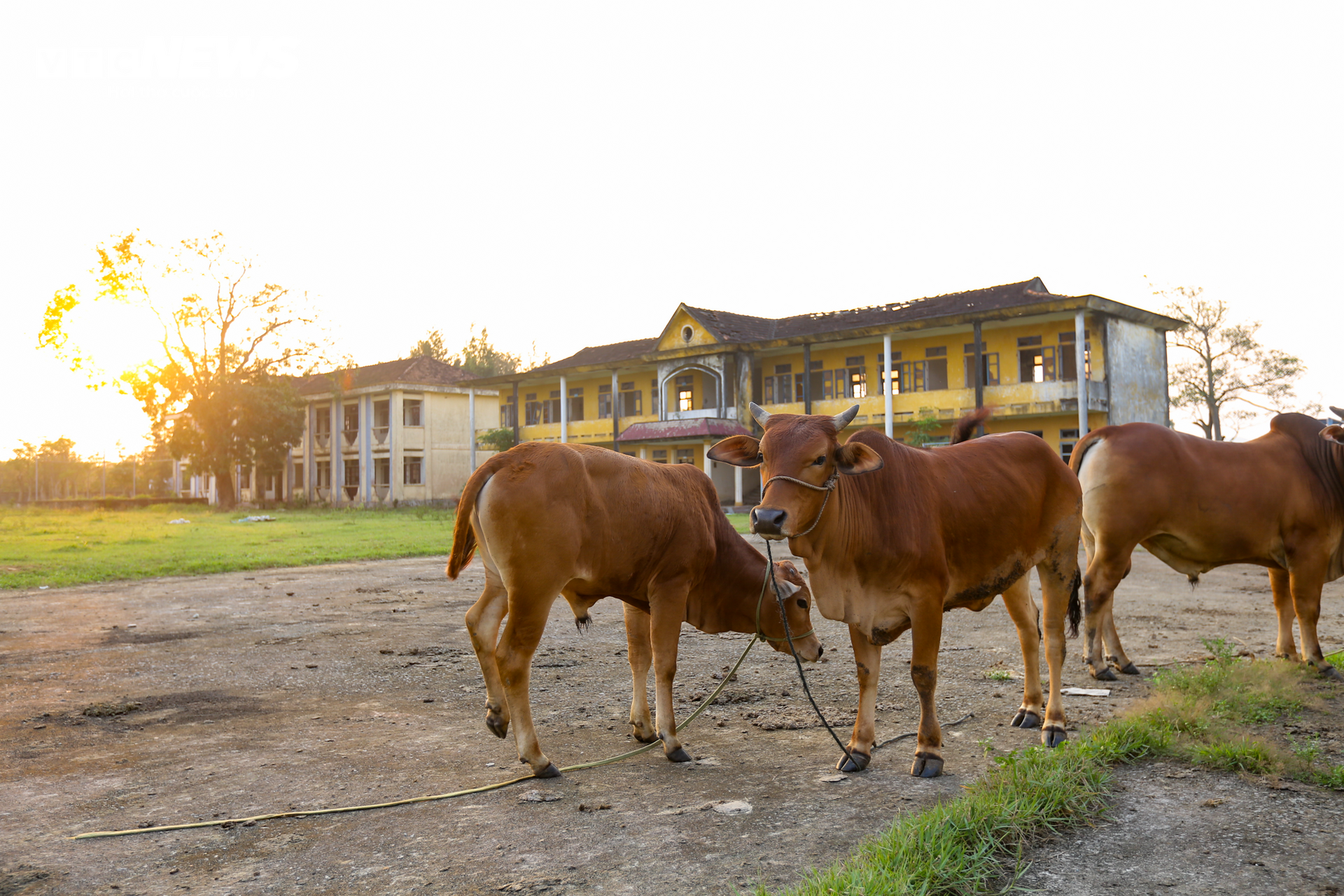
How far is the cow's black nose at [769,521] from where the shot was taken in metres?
4.14

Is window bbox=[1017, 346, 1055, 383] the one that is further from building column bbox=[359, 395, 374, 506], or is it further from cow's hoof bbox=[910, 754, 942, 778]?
building column bbox=[359, 395, 374, 506]

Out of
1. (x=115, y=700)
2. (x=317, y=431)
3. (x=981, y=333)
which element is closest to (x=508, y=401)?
(x=317, y=431)

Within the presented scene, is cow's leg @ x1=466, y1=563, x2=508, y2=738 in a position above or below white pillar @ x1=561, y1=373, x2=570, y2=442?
below

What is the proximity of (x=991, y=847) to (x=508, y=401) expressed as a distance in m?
45.9

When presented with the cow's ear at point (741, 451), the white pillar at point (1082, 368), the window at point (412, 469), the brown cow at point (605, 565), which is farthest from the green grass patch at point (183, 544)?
the white pillar at point (1082, 368)

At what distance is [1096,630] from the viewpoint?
6781 millimetres

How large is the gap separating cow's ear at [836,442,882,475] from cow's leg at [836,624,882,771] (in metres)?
0.86

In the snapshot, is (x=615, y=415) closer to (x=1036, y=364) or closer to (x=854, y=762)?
(x=1036, y=364)

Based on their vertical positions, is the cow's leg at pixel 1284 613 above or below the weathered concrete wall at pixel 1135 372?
below

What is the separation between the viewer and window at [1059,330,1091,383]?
29.5m

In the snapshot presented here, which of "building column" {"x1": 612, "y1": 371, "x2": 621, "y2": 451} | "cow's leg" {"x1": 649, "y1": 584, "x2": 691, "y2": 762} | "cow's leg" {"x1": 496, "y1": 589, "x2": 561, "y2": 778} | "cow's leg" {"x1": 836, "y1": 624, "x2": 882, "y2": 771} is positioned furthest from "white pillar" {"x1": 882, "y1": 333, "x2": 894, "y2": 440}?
"cow's leg" {"x1": 496, "y1": 589, "x2": 561, "y2": 778}

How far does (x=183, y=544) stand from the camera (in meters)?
20.6

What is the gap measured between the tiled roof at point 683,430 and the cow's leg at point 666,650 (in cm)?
2868

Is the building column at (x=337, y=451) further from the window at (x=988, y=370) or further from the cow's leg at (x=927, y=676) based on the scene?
the cow's leg at (x=927, y=676)
